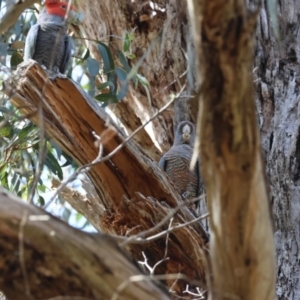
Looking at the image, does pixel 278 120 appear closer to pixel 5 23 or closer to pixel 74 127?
pixel 74 127

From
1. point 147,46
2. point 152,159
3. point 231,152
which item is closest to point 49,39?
point 147,46

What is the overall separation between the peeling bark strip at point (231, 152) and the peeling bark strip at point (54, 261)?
0.18 meters

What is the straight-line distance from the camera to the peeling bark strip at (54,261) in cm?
99

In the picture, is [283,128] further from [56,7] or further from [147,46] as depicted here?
[56,7]

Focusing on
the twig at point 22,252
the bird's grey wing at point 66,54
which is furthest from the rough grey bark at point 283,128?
the twig at point 22,252

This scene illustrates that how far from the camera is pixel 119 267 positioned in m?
1.02

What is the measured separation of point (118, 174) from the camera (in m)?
1.91

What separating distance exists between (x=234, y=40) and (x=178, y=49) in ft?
5.96

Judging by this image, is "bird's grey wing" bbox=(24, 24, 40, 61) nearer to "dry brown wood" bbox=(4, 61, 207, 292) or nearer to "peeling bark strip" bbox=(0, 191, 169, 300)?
"dry brown wood" bbox=(4, 61, 207, 292)

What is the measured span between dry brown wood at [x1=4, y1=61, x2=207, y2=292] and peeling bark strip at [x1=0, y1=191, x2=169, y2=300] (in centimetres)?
79

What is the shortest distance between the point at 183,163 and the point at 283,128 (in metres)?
0.78

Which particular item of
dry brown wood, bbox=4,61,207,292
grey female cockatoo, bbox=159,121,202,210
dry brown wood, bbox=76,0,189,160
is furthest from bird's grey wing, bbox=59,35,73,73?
dry brown wood, bbox=4,61,207,292

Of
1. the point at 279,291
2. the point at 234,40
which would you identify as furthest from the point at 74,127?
the point at 234,40

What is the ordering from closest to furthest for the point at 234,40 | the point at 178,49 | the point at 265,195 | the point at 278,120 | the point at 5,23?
the point at 234,40, the point at 265,195, the point at 5,23, the point at 278,120, the point at 178,49
